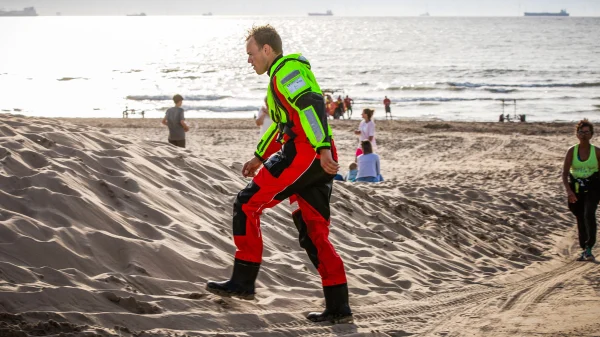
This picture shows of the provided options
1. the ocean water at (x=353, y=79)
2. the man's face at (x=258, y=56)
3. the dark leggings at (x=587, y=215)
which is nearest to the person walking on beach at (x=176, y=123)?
the dark leggings at (x=587, y=215)

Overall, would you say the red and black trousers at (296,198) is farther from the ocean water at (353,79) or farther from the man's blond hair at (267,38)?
the ocean water at (353,79)

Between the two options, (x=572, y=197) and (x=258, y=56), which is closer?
(x=258, y=56)

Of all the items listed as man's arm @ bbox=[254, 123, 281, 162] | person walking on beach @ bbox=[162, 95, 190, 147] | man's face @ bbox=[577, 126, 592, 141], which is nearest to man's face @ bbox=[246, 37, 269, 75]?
man's arm @ bbox=[254, 123, 281, 162]

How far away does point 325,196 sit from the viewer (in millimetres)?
5141

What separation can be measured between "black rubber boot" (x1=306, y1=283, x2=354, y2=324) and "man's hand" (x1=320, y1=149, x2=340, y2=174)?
33.7 inches

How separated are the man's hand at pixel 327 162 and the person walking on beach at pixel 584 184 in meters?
4.74

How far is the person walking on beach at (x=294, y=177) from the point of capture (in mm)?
4914

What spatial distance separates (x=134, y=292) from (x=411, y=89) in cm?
4941

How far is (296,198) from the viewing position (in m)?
5.18

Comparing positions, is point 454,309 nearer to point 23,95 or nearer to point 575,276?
point 575,276

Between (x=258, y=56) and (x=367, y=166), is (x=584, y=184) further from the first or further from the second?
(x=258, y=56)

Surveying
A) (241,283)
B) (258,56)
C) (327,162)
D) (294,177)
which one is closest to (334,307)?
(241,283)

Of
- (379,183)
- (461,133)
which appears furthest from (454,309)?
(461,133)

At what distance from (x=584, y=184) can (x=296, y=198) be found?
480cm
